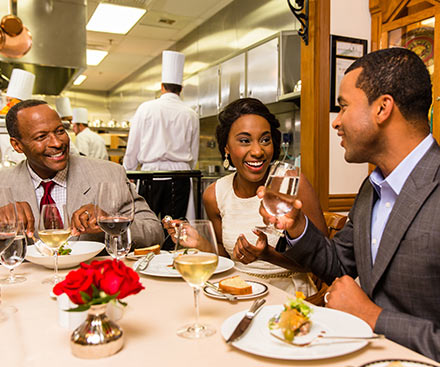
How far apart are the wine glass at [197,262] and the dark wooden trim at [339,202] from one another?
6.24 ft

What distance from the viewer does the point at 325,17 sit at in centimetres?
250

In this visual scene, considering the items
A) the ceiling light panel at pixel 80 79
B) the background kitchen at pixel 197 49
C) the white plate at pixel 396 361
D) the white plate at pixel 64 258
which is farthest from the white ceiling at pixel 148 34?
the white plate at pixel 396 361

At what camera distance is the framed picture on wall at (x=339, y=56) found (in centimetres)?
255

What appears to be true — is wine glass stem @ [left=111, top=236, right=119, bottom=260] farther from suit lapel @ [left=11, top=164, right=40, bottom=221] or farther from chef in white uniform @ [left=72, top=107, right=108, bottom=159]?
chef in white uniform @ [left=72, top=107, right=108, bottom=159]

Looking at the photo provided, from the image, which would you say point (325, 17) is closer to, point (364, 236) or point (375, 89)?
point (375, 89)

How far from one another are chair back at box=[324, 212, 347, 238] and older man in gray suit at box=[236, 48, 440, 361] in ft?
1.16

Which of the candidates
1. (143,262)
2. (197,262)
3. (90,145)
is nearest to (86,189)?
(143,262)

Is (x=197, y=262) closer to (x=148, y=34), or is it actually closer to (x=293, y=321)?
(x=293, y=321)

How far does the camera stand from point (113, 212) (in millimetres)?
1019

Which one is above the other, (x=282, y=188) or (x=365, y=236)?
(x=282, y=188)

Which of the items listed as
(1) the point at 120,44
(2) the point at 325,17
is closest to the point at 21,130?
(2) the point at 325,17

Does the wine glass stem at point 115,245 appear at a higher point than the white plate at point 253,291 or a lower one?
higher

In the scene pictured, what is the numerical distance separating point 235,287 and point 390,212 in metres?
0.44

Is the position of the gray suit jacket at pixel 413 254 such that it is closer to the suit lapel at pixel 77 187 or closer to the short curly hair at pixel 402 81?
the short curly hair at pixel 402 81
